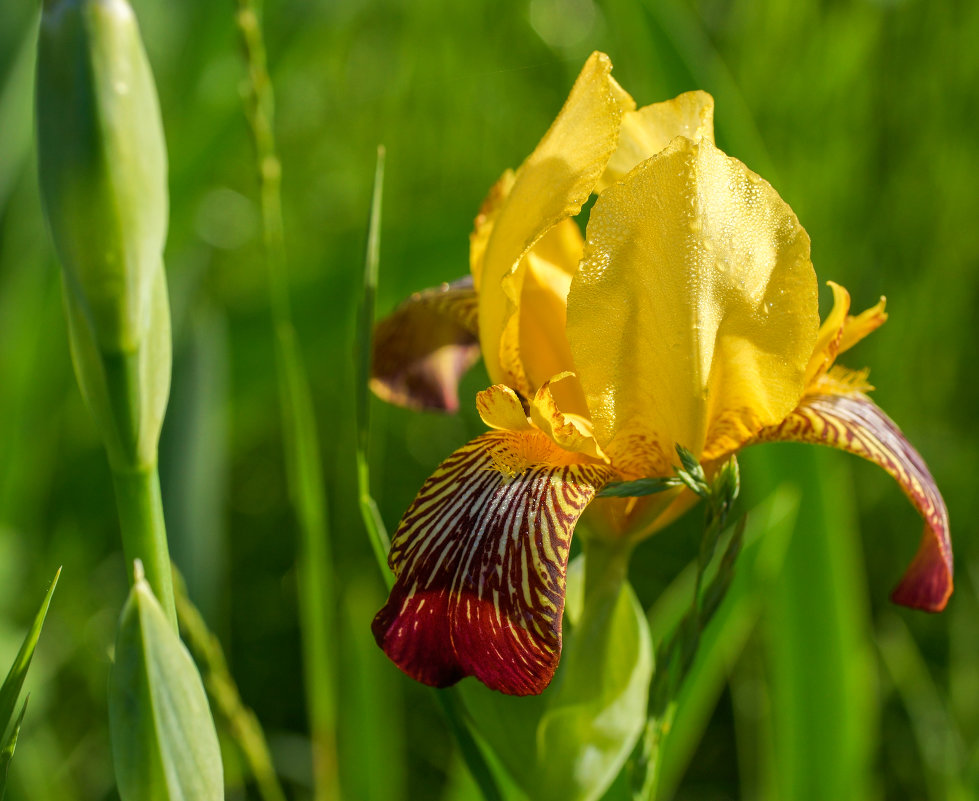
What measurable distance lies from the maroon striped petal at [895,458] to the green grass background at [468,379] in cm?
25

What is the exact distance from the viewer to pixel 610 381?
0.54 meters

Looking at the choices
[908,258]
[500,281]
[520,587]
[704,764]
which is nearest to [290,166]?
[908,258]

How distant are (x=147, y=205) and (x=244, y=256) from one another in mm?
1449

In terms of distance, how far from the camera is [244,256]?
1775mm

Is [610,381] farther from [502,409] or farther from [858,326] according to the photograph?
[858,326]

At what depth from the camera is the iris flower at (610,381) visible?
1.51ft

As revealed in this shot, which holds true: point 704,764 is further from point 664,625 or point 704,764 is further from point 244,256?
point 244,256

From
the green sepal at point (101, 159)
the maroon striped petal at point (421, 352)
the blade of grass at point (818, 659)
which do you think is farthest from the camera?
the blade of grass at point (818, 659)

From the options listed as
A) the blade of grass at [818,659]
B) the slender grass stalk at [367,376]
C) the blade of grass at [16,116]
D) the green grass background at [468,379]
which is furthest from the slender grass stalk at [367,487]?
the blade of grass at [16,116]

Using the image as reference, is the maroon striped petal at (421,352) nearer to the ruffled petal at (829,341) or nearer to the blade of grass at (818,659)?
the ruffled petal at (829,341)

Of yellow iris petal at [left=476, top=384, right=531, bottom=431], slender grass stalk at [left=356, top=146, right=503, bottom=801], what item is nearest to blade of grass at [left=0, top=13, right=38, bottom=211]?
slender grass stalk at [left=356, top=146, right=503, bottom=801]

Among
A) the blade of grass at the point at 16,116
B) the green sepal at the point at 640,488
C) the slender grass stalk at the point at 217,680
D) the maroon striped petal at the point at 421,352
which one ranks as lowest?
the slender grass stalk at the point at 217,680

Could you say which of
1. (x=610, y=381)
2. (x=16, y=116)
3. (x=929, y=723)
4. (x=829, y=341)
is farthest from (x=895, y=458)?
(x=16, y=116)

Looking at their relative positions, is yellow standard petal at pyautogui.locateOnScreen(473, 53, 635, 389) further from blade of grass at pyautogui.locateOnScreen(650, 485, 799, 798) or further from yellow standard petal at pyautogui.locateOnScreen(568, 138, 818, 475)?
blade of grass at pyautogui.locateOnScreen(650, 485, 799, 798)
